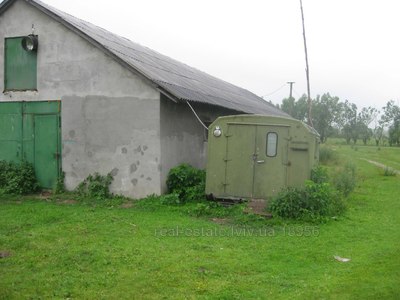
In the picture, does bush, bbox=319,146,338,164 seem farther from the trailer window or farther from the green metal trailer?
the trailer window

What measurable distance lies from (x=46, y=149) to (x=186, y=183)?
4.22 metres

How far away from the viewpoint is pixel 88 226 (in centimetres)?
817

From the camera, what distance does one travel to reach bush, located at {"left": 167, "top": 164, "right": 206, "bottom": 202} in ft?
34.9

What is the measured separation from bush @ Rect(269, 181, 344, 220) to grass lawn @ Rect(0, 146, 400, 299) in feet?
1.12

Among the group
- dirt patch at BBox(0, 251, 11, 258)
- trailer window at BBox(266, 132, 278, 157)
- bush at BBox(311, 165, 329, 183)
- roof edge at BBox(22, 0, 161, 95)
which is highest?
roof edge at BBox(22, 0, 161, 95)

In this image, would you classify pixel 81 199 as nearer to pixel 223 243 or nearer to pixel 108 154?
pixel 108 154

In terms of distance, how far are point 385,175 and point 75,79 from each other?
49.0 feet

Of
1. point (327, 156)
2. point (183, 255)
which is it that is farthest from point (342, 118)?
point (183, 255)

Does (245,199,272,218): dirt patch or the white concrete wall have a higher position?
the white concrete wall

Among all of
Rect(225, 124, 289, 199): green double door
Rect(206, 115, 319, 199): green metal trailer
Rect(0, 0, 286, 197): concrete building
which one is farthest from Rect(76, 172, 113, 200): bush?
Rect(225, 124, 289, 199): green double door

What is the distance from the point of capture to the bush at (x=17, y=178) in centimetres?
1138

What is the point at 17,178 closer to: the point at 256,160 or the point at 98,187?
the point at 98,187

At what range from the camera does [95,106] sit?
36.8ft

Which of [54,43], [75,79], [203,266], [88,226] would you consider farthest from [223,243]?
[54,43]
